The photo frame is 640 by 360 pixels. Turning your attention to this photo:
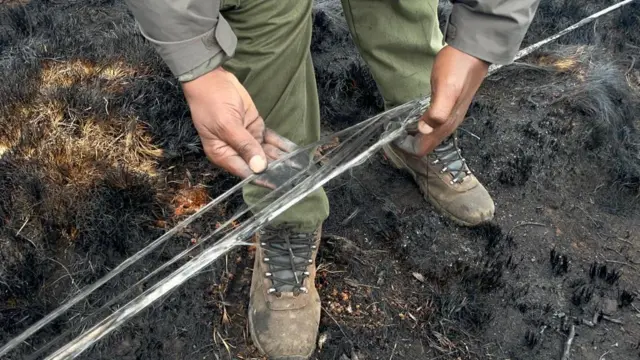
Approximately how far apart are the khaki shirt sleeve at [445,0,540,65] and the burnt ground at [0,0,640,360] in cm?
113

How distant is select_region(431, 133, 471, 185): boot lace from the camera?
2967mm

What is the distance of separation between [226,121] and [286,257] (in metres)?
0.83

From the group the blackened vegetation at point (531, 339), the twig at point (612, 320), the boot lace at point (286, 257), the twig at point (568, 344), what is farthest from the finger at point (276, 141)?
the twig at point (612, 320)

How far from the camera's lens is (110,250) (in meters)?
2.63

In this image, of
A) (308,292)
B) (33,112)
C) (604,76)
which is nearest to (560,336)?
(308,292)

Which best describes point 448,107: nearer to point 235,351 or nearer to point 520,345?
point 520,345

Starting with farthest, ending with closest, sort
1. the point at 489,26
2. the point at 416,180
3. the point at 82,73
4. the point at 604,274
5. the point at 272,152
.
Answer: the point at 82,73, the point at 416,180, the point at 604,274, the point at 272,152, the point at 489,26

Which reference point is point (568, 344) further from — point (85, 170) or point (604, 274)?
point (85, 170)

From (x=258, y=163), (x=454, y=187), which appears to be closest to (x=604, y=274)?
(x=454, y=187)

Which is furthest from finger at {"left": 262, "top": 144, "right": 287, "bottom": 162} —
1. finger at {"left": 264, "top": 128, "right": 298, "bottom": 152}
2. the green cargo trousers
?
the green cargo trousers

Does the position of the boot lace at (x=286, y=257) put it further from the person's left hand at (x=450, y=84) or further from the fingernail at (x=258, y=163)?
the person's left hand at (x=450, y=84)

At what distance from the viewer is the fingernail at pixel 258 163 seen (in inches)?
72.8

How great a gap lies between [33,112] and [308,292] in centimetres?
178

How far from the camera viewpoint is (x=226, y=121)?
1.86 metres
